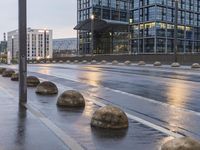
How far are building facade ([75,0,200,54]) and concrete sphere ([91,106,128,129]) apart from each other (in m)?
113

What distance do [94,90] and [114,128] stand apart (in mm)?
10342

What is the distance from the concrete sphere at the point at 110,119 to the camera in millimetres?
9898

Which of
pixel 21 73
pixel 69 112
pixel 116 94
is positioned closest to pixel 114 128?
pixel 69 112

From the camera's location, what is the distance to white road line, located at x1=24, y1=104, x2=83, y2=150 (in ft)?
26.5

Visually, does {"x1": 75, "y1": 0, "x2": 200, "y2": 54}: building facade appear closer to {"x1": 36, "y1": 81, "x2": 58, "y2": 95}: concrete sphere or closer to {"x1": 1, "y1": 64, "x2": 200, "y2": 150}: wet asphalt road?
Answer: {"x1": 1, "y1": 64, "x2": 200, "y2": 150}: wet asphalt road

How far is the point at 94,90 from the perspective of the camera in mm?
20156

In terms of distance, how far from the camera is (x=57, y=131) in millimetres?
9422

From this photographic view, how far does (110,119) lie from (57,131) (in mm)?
1153

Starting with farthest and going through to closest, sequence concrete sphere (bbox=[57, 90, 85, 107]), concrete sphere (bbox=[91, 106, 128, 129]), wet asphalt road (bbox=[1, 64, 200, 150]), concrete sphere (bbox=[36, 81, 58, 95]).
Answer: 1. concrete sphere (bbox=[36, 81, 58, 95])
2. concrete sphere (bbox=[57, 90, 85, 107])
3. concrete sphere (bbox=[91, 106, 128, 129])
4. wet asphalt road (bbox=[1, 64, 200, 150])

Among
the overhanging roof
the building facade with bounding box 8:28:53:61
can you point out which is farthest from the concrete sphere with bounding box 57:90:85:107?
the overhanging roof

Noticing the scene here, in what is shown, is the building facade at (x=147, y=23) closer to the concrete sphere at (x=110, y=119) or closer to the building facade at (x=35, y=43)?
the building facade at (x=35, y=43)

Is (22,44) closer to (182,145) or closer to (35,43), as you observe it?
(182,145)

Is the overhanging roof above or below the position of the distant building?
above

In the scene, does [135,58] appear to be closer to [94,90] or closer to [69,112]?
[94,90]
